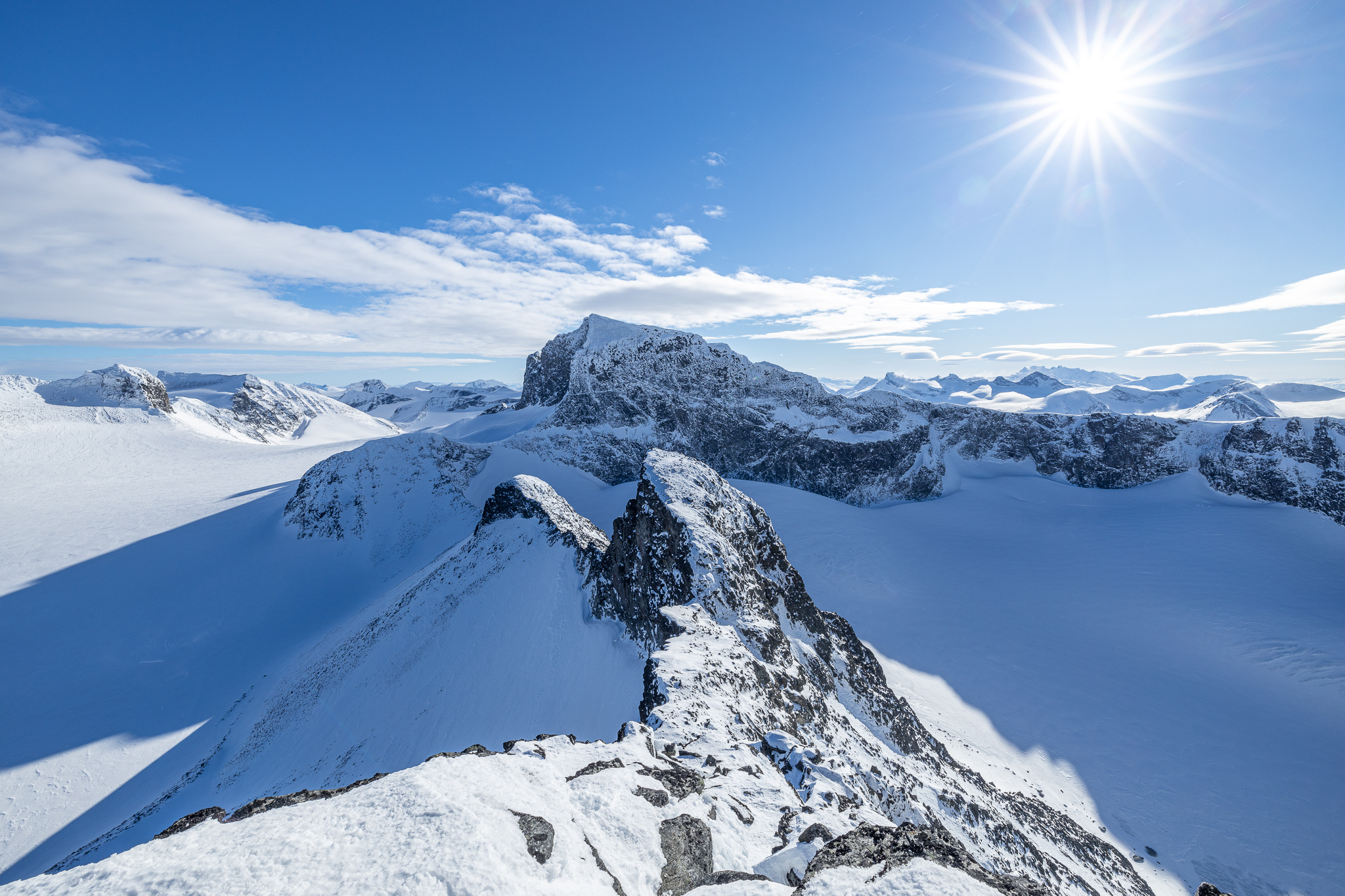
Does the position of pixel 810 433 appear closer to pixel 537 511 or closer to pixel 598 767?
pixel 537 511

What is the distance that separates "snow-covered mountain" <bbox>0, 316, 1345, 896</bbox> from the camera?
19.6 feet

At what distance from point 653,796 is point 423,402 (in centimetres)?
18159

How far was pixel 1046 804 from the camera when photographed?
18844 millimetres

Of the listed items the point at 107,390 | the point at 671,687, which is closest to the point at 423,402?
the point at 107,390

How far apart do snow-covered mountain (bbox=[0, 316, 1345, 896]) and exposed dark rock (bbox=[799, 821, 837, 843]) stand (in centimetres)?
4

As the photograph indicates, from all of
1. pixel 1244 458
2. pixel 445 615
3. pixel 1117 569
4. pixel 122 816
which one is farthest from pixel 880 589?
pixel 1244 458

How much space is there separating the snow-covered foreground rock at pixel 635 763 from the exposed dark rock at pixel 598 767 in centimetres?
4

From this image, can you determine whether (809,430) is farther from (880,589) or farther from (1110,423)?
(1110,423)

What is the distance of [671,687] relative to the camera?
38.3 feet

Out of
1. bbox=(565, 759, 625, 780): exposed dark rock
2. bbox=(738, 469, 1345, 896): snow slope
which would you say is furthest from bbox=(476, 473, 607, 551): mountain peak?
bbox=(738, 469, 1345, 896): snow slope

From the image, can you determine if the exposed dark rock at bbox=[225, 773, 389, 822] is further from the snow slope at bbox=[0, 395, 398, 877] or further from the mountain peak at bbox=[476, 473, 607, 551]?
the snow slope at bbox=[0, 395, 398, 877]

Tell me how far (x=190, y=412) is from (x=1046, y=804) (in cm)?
10540

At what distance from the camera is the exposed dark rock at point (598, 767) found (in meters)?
7.80

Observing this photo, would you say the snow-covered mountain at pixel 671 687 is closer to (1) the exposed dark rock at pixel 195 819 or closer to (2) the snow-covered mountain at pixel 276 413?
(1) the exposed dark rock at pixel 195 819
